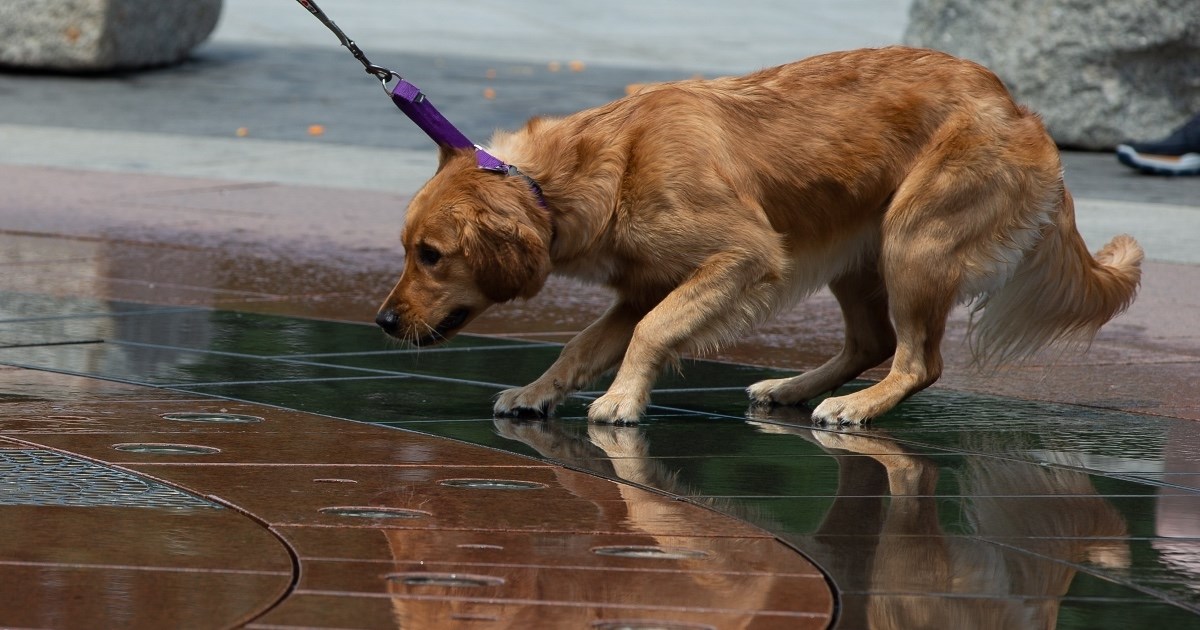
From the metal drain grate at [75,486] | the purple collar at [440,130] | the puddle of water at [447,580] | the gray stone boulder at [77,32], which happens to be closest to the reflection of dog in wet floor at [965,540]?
the puddle of water at [447,580]

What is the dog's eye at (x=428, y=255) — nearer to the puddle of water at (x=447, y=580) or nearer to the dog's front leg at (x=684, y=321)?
the dog's front leg at (x=684, y=321)

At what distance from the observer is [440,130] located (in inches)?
223

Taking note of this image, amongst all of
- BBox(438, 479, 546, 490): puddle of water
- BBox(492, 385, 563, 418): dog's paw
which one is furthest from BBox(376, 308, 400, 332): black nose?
BBox(438, 479, 546, 490): puddle of water

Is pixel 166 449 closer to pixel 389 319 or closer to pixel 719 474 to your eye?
pixel 389 319

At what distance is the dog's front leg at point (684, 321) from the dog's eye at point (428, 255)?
0.71 m

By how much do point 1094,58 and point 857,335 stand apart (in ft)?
30.5

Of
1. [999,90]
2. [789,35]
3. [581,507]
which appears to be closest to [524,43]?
[789,35]

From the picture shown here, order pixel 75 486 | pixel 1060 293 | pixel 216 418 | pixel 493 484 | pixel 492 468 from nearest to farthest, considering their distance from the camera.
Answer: pixel 75 486 → pixel 493 484 → pixel 492 468 → pixel 216 418 → pixel 1060 293

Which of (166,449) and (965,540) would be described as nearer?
(965,540)

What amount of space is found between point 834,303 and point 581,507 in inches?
185

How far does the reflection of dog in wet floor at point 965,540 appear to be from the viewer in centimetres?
372

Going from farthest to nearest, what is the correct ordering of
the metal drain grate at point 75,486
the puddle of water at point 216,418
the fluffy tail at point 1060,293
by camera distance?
the fluffy tail at point 1060,293
the puddle of water at point 216,418
the metal drain grate at point 75,486

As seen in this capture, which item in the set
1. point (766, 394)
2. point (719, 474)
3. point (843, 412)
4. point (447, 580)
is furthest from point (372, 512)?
point (766, 394)

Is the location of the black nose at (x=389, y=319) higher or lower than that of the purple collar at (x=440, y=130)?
lower
